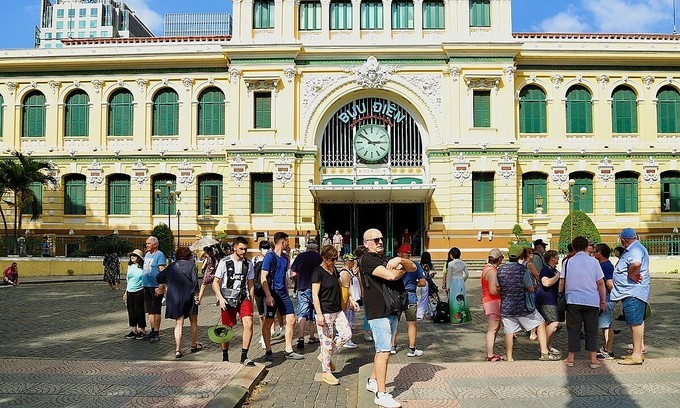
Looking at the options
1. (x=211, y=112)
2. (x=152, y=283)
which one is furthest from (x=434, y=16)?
(x=152, y=283)

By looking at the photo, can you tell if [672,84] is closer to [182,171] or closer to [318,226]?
[318,226]

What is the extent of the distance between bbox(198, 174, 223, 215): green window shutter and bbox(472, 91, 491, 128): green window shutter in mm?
14598

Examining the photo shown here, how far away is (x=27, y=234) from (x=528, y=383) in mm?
31984

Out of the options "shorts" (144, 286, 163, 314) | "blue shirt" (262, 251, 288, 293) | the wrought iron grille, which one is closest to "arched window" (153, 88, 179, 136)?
the wrought iron grille

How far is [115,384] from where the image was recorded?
26.7 ft

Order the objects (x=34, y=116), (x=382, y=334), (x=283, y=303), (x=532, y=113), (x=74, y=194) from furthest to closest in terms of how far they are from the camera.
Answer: (x=34, y=116), (x=74, y=194), (x=532, y=113), (x=283, y=303), (x=382, y=334)

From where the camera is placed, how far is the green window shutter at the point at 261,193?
32969 mm

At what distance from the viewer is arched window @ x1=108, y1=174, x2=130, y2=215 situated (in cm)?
3494

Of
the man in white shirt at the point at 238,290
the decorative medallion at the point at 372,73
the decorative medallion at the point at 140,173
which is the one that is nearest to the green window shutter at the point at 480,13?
the decorative medallion at the point at 372,73

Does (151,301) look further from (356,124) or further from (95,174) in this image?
(95,174)

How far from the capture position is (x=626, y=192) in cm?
3394

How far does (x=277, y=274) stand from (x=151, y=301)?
305 centimetres

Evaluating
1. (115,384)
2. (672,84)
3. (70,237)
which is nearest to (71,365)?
(115,384)

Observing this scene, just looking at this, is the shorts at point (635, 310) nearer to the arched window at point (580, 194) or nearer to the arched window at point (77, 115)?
the arched window at point (580, 194)
